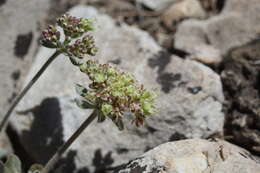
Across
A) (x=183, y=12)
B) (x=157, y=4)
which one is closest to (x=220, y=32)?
(x=183, y=12)

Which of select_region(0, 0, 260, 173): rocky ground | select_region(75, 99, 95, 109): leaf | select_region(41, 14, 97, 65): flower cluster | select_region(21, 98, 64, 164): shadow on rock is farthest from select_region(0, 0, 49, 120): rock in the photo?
select_region(75, 99, 95, 109): leaf

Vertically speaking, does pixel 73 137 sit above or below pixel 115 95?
below

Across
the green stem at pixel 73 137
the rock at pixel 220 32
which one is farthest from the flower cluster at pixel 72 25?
the rock at pixel 220 32

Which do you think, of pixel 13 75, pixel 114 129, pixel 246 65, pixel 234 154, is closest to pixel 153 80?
pixel 114 129

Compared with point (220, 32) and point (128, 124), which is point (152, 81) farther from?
point (220, 32)

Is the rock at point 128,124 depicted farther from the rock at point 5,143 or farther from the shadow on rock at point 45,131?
the rock at point 5,143

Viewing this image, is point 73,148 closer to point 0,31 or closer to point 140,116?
point 140,116
